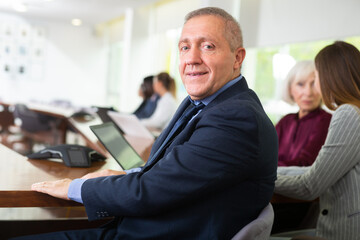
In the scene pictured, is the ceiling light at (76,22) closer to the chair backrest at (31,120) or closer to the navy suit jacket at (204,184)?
the chair backrest at (31,120)

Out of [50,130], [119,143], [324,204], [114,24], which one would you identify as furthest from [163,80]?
[114,24]

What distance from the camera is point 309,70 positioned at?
2.64 m

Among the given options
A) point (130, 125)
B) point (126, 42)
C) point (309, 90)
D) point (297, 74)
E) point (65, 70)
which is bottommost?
point (130, 125)

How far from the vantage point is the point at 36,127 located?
552 cm

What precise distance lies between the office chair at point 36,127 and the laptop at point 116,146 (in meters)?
3.54

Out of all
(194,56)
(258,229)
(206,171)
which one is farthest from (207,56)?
(258,229)

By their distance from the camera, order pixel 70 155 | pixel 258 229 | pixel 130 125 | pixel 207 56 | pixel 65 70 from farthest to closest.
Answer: pixel 65 70 → pixel 130 125 → pixel 70 155 → pixel 207 56 → pixel 258 229

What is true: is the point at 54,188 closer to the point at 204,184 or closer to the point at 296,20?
the point at 204,184

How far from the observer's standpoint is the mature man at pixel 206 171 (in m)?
1.11

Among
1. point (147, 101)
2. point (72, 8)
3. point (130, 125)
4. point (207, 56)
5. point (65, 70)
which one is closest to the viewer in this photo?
point (207, 56)

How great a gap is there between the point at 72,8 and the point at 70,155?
7.82 meters

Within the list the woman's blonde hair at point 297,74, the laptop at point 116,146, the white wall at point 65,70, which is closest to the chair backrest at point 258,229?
the laptop at point 116,146

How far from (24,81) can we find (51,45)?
1232 mm

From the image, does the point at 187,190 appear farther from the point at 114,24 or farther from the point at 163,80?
the point at 114,24
